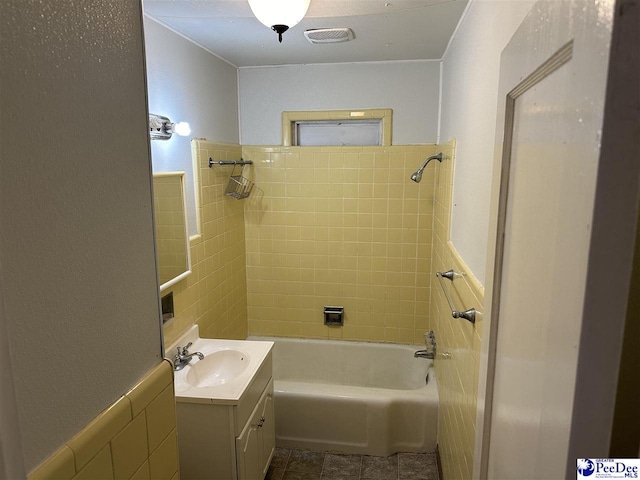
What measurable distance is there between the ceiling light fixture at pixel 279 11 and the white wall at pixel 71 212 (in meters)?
0.66

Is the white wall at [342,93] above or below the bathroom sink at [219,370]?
above

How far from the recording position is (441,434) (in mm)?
2336

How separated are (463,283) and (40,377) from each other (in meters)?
1.45

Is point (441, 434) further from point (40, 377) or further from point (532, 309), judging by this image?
point (40, 377)

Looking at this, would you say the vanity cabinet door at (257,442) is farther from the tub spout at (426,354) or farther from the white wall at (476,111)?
the white wall at (476,111)

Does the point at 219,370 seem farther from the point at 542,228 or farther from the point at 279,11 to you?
the point at 542,228

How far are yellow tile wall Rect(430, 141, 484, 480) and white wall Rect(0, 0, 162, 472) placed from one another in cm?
104

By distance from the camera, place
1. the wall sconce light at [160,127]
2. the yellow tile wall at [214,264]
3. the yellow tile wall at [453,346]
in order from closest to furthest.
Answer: the yellow tile wall at [453,346], the wall sconce light at [160,127], the yellow tile wall at [214,264]

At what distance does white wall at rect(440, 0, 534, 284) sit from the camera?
1.35 metres

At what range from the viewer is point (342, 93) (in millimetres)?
2963

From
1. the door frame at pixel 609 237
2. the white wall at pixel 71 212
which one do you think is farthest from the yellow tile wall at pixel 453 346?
the white wall at pixel 71 212

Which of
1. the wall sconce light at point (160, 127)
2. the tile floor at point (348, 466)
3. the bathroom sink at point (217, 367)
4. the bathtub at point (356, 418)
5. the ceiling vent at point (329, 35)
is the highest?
the ceiling vent at point (329, 35)

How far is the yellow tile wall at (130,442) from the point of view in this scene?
0.68 m

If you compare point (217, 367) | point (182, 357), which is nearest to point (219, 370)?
point (217, 367)
